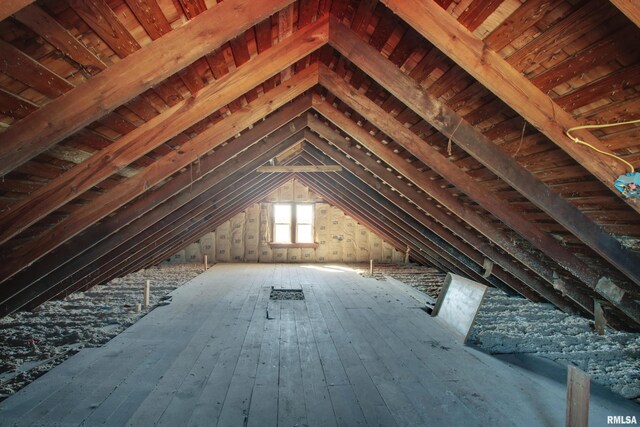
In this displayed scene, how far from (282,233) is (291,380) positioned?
27.8 feet

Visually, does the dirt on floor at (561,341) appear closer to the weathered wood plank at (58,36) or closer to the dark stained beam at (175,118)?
the dark stained beam at (175,118)

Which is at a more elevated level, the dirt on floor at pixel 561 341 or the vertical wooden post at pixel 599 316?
the vertical wooden post at pixel 599 316

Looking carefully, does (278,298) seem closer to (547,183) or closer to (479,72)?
(547,183)

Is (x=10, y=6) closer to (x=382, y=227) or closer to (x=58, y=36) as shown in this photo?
(x=58, y=36)

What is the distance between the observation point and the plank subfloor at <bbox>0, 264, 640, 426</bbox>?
2.20 m

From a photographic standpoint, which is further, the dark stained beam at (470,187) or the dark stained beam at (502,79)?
the dark stained beam at (470,187)

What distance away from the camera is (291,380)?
2646 mm

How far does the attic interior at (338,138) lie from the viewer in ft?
5.34

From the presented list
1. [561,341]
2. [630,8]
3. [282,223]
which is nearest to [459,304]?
[561,341]

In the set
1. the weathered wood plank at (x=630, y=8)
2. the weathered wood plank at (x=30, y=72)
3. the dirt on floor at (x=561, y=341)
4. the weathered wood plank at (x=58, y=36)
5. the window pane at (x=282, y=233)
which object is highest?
the weathered wood plank at (x=630, y=8)

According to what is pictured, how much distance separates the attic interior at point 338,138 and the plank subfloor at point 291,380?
0.03 meters

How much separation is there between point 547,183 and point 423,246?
4.25 meters

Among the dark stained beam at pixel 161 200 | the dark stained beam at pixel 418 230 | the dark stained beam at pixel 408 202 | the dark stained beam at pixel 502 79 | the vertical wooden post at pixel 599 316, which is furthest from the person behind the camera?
the dark stained beam at pixel 418 230

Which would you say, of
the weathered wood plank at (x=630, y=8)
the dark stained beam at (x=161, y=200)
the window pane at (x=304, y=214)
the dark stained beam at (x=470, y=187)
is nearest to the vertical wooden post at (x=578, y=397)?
the weathered wood plank at (x=630, y=8)
